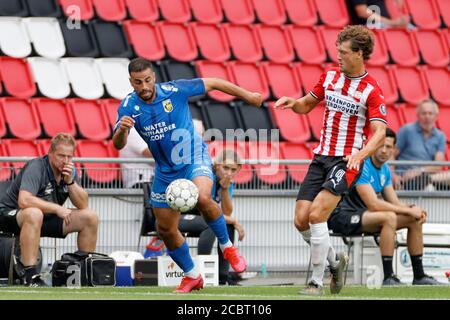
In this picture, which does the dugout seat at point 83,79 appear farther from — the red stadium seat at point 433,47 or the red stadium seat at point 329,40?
the red stadium seat at point 433,47

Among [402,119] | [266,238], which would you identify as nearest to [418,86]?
[402,119]

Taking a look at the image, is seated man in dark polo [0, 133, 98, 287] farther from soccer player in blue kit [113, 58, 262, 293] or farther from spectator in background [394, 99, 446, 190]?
spectator in background [394, 99, 446, 190]

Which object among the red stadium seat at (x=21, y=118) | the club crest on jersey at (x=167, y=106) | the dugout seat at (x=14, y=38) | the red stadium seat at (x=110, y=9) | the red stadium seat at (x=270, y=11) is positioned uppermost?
the red stadium seat at (x=270, y=11)

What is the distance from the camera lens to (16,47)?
16.3 metres

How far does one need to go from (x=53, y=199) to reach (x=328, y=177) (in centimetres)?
332

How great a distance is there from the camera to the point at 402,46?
19.4m

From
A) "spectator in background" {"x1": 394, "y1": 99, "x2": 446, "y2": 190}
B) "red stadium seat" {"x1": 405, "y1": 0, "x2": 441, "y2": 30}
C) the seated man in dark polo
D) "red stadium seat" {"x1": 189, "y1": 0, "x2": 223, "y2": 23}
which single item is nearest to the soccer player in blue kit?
the seated man in dark polo

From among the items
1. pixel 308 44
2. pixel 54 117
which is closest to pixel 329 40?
pixel 308 44

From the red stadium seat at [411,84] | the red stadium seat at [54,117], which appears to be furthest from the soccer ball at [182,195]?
the red stadium seat at [411,84]

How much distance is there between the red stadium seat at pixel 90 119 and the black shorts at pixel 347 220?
358 cm

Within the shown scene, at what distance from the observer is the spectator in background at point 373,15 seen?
18.8 metres

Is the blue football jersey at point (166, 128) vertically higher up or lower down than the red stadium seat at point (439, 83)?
lower down

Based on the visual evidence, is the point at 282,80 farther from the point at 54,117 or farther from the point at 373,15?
the point at 54,117

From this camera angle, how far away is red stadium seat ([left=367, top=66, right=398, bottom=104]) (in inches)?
731
